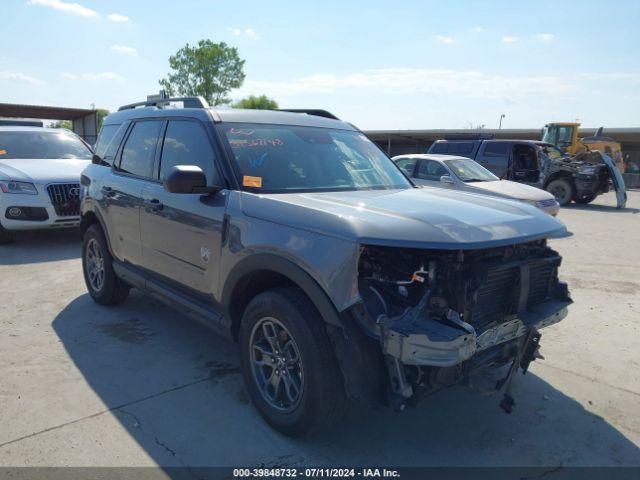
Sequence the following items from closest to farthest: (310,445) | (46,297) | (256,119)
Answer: (310,445)
(256,119)
(46,297)

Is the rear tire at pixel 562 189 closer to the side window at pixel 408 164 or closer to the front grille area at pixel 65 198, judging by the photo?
the side window at pixel 408 164

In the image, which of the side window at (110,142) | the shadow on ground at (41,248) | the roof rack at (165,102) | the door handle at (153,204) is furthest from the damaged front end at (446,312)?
the shadow on ground at (41,248)

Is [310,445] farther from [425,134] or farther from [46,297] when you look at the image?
[425,134]

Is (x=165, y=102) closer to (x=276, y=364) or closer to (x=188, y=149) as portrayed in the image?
(x=188, y=149)

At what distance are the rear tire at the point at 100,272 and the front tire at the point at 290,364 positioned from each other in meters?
2.40

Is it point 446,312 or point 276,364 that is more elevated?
point 446,312

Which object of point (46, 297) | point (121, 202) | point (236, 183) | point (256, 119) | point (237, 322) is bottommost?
point (46, 297)

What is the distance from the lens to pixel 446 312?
2.65 meters

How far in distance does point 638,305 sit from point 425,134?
1422 inches

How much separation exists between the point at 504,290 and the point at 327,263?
111cm

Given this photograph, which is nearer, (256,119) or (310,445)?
(310,445)

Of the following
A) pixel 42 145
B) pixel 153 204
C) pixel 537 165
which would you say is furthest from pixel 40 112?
pixel 153 204

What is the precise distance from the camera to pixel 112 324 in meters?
4.85

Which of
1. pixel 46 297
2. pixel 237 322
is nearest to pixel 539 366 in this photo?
pixel 237 322
